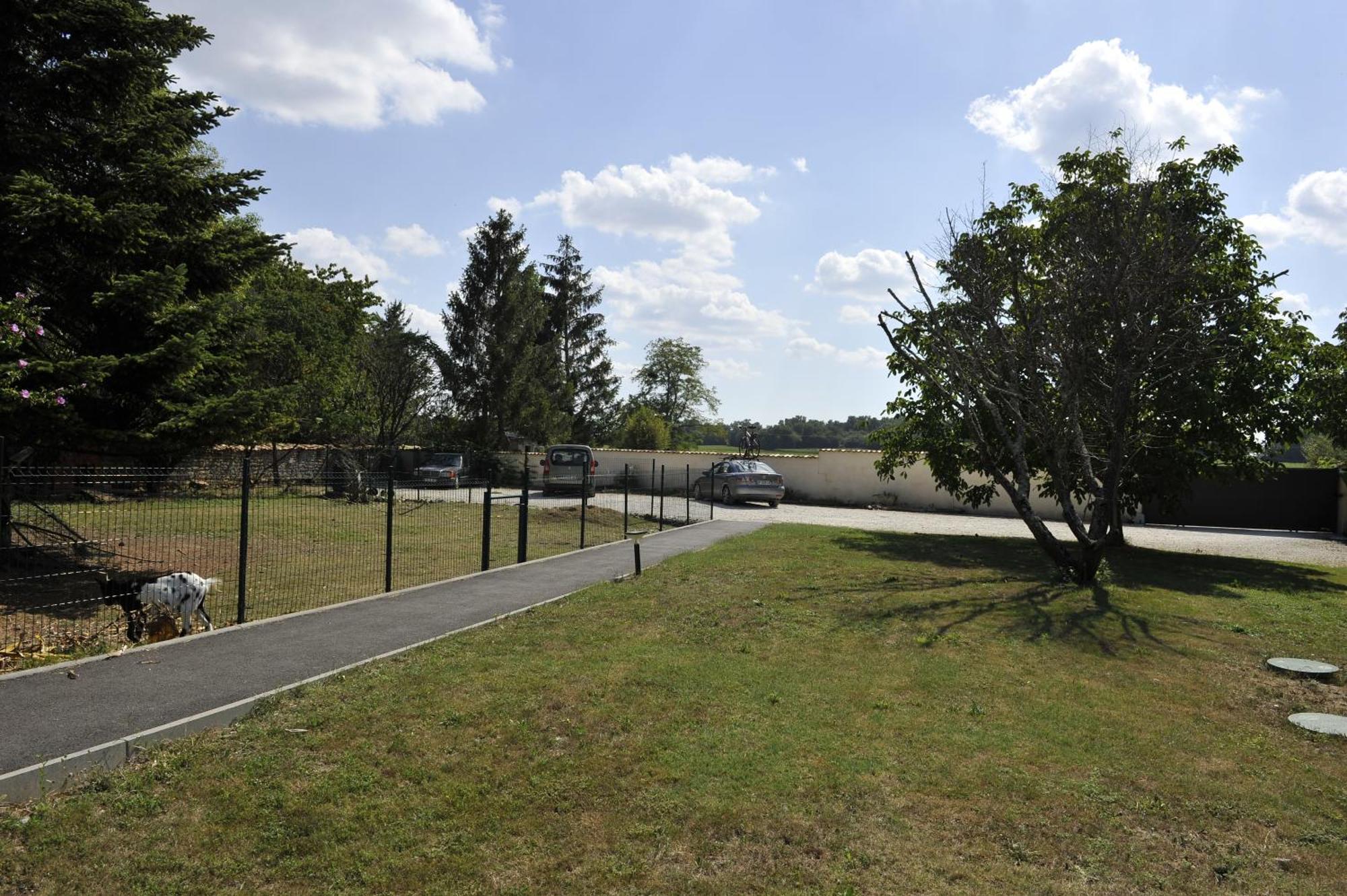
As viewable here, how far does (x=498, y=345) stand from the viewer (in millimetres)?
42594

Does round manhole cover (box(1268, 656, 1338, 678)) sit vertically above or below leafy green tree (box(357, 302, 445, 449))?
below

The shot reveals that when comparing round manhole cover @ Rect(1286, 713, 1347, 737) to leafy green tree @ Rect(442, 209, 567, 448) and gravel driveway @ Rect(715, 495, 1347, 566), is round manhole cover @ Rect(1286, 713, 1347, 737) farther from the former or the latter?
leafy green tree @ Rect(442, 209, 567, 448)

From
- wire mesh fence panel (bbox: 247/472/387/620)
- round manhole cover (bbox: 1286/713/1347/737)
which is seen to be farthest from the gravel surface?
round manhole cover (bbox: 1286/713/1347/737)

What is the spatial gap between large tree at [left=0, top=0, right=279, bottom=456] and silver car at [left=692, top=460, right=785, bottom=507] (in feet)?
62.9

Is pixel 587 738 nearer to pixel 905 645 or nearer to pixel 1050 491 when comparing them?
pixel 905 645

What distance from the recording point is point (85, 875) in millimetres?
3514

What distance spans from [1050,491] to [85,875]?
1702cm

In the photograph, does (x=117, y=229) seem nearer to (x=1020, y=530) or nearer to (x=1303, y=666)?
(x=1303, y=666)

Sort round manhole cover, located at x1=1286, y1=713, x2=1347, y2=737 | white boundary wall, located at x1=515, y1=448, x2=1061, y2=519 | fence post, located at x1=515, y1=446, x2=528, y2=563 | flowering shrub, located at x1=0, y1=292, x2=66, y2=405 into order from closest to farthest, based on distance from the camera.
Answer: round manhole cover, located at x1=1286, y1=713, x2=1347, y2=737, flowering shrub, located at x1=0, y1=292, x2=66, y2=405, fence post, located at x1=515, y1=446, x2=528, y2=563, white boundary wall, located at x1=515, y1=448, x2=1061, y2=519

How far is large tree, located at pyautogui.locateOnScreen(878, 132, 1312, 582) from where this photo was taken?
13438 mm

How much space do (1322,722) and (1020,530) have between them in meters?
18.7

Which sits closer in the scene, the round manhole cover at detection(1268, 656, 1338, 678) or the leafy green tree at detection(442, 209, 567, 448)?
the round manhole cover at detection(1268, 656, 1338, 678)

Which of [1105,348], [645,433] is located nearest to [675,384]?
[645,433]

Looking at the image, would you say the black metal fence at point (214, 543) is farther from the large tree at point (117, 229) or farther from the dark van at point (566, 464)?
the dark van at point (566, 464)
